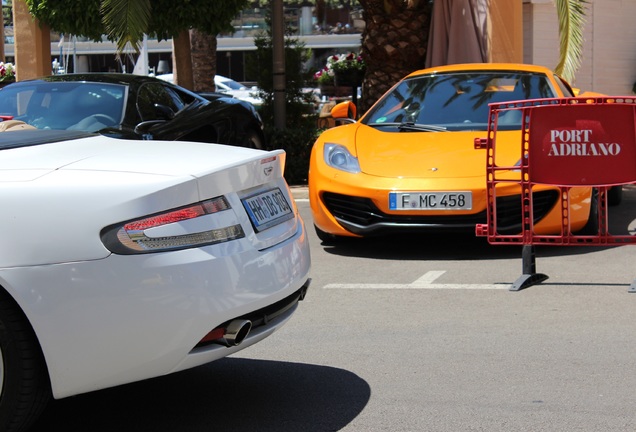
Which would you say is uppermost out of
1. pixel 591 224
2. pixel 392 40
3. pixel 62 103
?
pixel 392 40

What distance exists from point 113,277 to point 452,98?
18.2 feet

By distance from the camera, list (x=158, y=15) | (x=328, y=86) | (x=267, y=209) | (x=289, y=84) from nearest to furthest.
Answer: (x=267, y=209) < (x=158, y=15) < (x=289, y=84) < (x=328, y=86)

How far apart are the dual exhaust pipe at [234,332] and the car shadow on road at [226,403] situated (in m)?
0.42

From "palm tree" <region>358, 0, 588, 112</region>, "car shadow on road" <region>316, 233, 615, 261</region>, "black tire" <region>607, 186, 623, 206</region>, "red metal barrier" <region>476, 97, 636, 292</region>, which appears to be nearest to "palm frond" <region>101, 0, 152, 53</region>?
A: "palm tree" <region>358, 0, 588, 112</region>

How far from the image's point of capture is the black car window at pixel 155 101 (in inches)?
348

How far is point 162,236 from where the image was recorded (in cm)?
351

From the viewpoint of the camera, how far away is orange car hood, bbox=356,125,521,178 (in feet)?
23.8

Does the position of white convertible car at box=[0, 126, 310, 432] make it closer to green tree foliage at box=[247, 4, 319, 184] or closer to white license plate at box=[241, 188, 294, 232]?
white license plate at box=[241, 188, 294, 232]

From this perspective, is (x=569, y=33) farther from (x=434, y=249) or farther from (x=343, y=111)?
(x=434, y=249)

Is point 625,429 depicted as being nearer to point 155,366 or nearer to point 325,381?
point 325,381

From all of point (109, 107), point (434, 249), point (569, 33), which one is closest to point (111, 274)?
point (434, 249)

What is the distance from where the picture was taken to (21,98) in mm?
8906

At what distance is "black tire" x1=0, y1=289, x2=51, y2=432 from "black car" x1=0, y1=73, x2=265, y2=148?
4815mm

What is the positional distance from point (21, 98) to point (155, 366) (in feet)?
19.6
